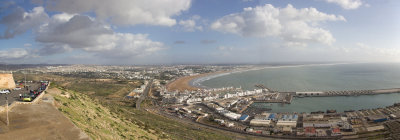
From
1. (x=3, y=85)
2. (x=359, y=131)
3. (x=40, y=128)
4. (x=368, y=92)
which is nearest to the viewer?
(x=40, y=128)

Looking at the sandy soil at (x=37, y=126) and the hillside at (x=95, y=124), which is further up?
the sandy soil at (x=37, y=126)

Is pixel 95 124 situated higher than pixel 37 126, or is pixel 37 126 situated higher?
pixel 37 126

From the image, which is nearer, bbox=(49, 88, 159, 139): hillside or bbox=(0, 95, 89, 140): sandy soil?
bbox=(0, 95, 89, 140): sandy soil

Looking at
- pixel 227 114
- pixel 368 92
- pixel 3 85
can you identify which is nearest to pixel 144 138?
pixel 3 85

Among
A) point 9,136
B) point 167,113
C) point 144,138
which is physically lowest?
point 167,113

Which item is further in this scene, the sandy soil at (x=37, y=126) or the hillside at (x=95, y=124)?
the hillside at (x=95, y=124)

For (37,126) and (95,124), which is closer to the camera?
(37,126)

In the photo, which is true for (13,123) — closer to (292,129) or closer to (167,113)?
(292,129)

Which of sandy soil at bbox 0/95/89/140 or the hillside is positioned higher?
sandy soil at bbox 0/95/89/140
